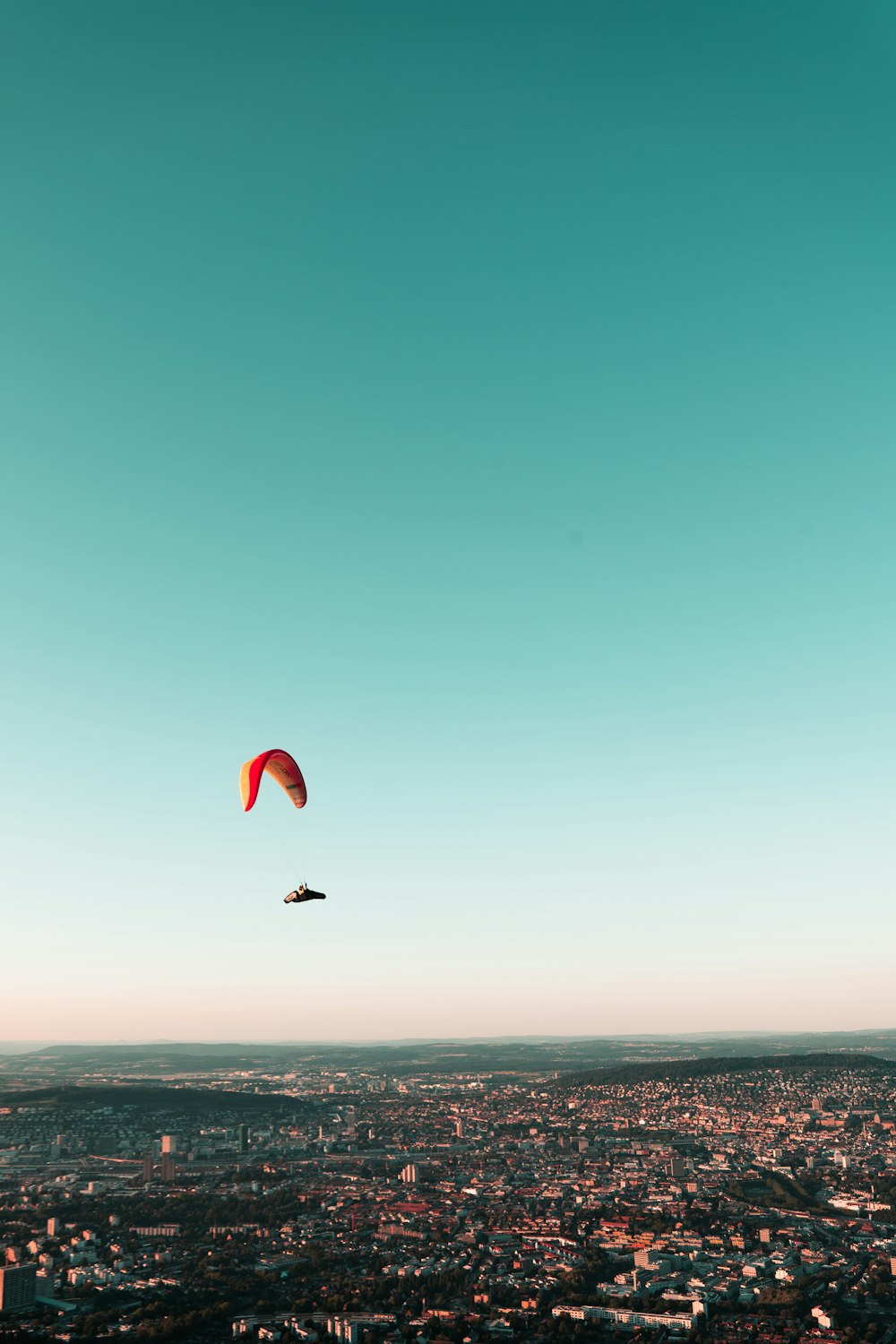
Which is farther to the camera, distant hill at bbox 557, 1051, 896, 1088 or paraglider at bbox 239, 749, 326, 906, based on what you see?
distant hill at bbox 557, 1051, 896, 1088

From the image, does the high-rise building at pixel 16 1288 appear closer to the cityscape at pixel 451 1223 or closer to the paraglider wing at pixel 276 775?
the cityscape at pixel 451 1223

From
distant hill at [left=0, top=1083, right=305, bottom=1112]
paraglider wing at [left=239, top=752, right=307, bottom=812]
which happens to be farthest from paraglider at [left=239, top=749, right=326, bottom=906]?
distant hill at [left=0, top=1083, right=305, bottom=1112]

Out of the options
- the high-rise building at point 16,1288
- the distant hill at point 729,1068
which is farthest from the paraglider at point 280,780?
the distant hill at point 729,1068

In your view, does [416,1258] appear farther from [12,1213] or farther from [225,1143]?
[225,1143]

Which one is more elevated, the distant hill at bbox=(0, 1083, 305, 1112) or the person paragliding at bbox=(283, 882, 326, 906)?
the person paragliding at bbox=(283, 882, 326, 906)

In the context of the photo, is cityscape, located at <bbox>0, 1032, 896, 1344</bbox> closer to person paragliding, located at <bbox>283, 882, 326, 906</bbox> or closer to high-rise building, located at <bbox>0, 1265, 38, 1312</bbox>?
high-rise building, located at <bbox>0, 1265, 38, 1312</bbox>

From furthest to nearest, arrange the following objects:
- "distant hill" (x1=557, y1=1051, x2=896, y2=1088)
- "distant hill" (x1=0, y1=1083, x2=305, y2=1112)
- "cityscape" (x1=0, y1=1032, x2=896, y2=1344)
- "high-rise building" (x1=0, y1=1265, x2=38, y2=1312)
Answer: "distant hill" (x1=557, y1=1051, x2=896, y2=1088), "distant hill" (x1=0, y1=1083, x2=305, y2=1112), "high-rise building" (x1=0, y1=1265, x2=38, y2=1312), "cityscape" (x1=0, y1=1032, x2=896, y2=1344)
